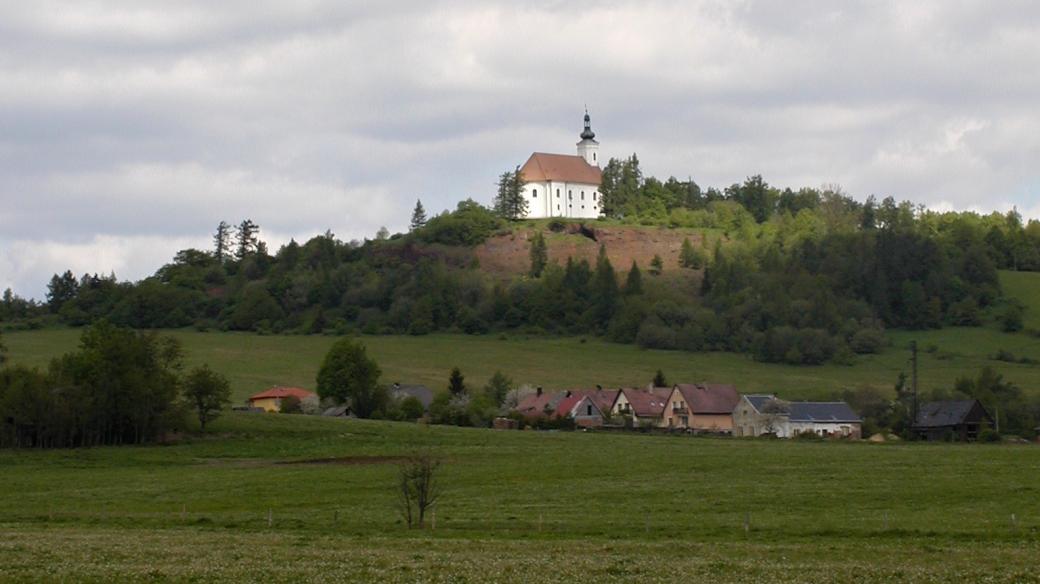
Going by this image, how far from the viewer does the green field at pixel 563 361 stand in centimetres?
14000

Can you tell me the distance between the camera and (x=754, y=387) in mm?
135375

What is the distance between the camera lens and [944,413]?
338 ft

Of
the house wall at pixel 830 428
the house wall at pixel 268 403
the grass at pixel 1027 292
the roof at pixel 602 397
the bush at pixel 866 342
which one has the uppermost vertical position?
the grass at pixel 1027 292

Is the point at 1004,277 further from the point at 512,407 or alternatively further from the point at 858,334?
the point at 512,407

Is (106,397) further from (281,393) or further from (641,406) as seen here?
(641,406)

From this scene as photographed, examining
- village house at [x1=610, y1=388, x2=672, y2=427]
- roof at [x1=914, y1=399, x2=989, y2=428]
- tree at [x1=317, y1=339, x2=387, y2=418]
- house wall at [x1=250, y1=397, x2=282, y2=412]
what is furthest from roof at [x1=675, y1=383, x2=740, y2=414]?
house wall at [x1=250, y1=397, x2=282, y2=412]

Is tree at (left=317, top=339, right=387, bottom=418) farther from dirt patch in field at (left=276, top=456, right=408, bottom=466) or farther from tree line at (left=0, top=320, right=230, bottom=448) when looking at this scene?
dirt patch in field at (left=276, top=456, right=408, bottom=466)

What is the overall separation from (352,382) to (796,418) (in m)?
35.5

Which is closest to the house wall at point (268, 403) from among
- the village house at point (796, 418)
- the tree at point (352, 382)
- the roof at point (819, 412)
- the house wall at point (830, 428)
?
the tree at point (352, 382)

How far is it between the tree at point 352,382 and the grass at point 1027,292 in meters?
94.0

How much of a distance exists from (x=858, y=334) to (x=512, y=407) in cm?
6240

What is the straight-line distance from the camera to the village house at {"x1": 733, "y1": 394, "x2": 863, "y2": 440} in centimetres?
10538

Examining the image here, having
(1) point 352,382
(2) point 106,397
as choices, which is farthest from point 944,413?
(2) point 106,397

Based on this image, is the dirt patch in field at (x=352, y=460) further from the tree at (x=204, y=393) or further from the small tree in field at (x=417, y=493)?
the small tree in field at (x=417, y=493)
